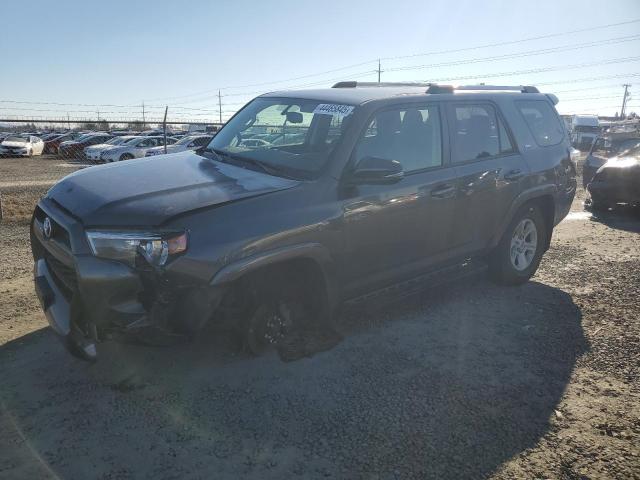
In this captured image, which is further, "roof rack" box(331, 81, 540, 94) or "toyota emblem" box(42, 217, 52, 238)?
"roof rack" box(331, 81, 540, 94)

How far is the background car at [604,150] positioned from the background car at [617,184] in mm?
1480

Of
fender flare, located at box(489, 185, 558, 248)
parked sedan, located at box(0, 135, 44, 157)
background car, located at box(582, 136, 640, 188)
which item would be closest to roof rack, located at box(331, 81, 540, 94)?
fender flare, located at box(489, 185, 558, 248)

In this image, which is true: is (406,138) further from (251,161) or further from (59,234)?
(59,234)

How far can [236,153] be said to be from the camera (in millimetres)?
4297

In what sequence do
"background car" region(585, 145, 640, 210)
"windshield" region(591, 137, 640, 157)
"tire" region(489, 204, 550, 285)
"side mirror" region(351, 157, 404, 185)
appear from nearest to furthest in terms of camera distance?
1. "side mirror" region(351, 157, 404, 185)
2. "tire" region(489, 204, 550, 285)
3. "background car" region(585, 145, 640, 210)
4. "windshield" region(591, 137, 640, 157)

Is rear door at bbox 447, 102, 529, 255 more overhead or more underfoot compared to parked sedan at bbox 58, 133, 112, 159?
more overhead

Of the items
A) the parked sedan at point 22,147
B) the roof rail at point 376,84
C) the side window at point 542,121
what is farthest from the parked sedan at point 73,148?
the side window at point 542,121

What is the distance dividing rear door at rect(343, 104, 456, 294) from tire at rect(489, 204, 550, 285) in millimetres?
1066

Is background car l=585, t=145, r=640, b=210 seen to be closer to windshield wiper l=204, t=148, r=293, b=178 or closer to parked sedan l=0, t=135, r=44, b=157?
windshield wiper l=204, t=148, r=293, b=178

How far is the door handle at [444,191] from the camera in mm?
4316

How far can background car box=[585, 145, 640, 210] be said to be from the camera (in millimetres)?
9367

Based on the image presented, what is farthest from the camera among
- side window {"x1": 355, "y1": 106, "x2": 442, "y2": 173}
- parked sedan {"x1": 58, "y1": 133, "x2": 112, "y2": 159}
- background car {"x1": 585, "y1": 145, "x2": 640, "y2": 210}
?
parked sedan {"x1": 58, "y1": 133, "x2": 112, "y2": 159}

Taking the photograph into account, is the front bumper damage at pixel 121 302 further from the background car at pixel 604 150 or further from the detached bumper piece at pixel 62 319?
the background car at pixel 604 150

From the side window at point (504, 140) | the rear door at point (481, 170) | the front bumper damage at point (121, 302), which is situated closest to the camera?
the front bumper damage at point (121, 302)
